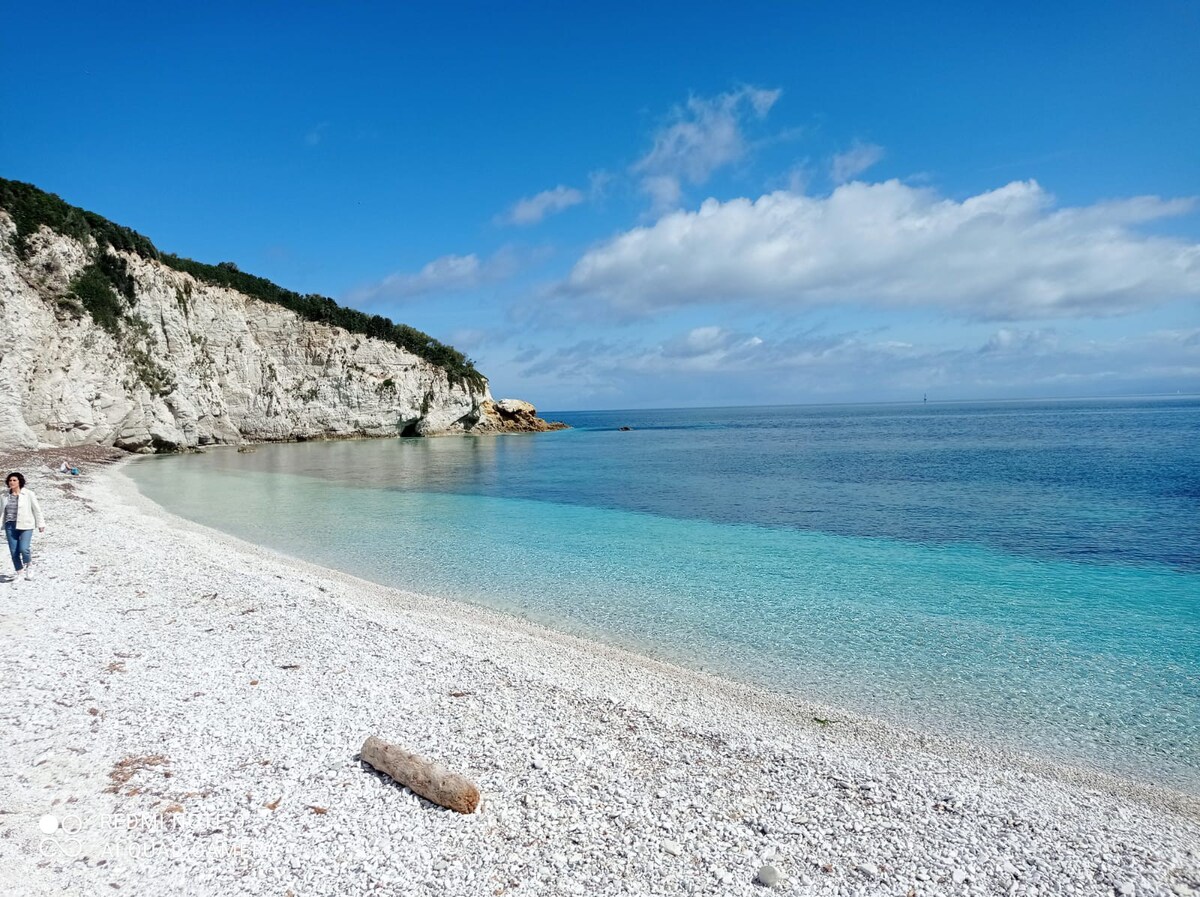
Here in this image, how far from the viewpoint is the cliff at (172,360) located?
126ft

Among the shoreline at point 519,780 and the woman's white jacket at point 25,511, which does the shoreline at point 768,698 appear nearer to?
the shoreline at point 519,780

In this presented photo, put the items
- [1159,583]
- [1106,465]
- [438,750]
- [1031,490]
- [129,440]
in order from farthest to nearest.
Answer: [129,440]
[1106,465]
[1031,490]
[1159,583]
[438,750]

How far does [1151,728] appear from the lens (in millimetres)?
7926

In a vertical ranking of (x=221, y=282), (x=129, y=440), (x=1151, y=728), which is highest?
(x=221, y=282)

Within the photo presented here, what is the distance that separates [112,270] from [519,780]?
58178 millimetres

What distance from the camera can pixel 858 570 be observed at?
15.8 metres

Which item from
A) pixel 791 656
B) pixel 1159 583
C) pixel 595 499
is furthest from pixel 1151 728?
pixel 595 499

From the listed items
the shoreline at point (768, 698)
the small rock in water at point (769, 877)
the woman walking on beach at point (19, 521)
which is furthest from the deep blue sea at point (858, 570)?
the woman walking on beach at point (19, 521)

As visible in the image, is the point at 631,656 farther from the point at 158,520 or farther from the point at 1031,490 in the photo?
the point at 1031,490

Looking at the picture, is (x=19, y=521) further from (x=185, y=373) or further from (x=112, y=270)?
(x=185, y=373)

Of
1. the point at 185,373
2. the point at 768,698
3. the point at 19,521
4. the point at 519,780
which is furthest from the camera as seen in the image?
the point at 185,373

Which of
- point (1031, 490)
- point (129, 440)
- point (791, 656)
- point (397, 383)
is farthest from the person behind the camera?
point (397, 383)

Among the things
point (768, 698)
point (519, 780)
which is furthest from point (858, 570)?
point (519, 780)

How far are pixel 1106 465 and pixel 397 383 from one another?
68.3m
